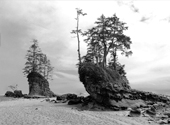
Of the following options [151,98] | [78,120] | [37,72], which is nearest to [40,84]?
[37,72]

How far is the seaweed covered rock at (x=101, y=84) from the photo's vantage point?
2175cm

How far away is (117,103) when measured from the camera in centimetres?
2152

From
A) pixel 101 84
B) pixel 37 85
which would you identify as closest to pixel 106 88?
pixel 101 84

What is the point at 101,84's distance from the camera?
21.9 m

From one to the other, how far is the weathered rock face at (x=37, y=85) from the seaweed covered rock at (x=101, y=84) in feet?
84.1

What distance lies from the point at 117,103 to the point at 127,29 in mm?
16165

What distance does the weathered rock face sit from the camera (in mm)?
46156

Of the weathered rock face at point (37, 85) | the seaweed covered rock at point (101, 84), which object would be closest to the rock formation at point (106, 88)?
the seaweed covered rock at point (101, 84)

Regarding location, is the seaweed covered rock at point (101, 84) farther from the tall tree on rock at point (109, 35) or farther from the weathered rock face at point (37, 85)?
the weathered rock face at point (37, 85)

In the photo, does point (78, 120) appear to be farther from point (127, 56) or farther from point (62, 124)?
point (127, 56)

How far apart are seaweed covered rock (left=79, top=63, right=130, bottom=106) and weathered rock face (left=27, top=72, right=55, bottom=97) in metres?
25.6

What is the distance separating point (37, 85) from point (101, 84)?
92.1ft

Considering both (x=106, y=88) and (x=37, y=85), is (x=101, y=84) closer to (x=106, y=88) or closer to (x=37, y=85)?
(x=106, y=88)

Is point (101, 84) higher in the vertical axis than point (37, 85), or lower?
lower
